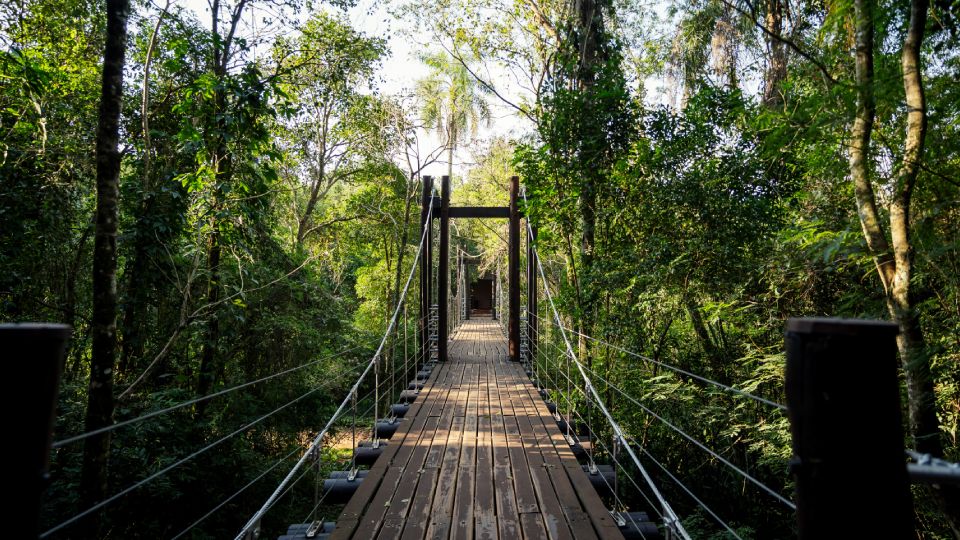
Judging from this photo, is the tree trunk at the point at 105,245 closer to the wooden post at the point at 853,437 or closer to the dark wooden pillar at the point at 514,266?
the wooden post at the point at 853,437

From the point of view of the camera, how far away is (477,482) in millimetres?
2354

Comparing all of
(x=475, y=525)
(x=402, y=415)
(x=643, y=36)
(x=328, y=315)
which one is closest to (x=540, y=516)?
(x=475, y=525)

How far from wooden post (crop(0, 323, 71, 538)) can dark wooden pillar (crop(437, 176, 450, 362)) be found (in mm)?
5298

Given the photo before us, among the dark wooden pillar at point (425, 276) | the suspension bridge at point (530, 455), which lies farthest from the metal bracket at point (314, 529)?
the dark wooden pillar at point (425, 276)

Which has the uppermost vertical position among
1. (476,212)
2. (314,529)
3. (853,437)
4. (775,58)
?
(775,58)

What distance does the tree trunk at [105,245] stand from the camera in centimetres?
259

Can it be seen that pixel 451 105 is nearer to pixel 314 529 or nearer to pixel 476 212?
pixel 476 212

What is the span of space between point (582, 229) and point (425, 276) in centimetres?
220

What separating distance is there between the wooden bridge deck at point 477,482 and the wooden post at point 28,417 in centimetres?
138

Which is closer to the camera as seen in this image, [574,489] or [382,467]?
[574,489]

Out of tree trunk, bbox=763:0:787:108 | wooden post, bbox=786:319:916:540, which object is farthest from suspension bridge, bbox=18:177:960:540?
tree trunk, bbox=763:0:787:108

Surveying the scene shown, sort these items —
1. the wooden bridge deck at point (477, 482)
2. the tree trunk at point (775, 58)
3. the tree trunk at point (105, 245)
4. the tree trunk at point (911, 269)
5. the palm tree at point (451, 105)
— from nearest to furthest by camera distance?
the wooden bridge deck at point (477, 482) → the tree trunk at point (911, 269) → the tree trunk at point (105, 245) → the tree trunk at point (775, 58) → the palm tree at point (451, 105)

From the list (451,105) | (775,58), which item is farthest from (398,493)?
(451,105)

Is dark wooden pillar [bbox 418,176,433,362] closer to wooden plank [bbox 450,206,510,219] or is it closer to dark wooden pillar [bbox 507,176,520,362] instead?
wooden plank [bbox 450,206,510,219]
